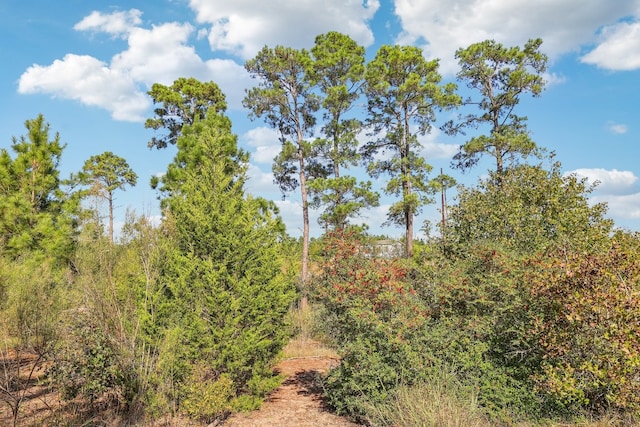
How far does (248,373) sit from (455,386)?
14.0 feet

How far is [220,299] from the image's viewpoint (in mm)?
7973

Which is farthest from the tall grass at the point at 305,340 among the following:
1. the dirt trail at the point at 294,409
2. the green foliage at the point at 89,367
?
the green foliage at the point at 89,367

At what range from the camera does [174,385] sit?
7.72 m

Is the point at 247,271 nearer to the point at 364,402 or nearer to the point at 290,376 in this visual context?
the point at 364,402

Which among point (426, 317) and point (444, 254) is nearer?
point (426, 317)

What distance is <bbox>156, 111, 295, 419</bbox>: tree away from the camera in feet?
25.1

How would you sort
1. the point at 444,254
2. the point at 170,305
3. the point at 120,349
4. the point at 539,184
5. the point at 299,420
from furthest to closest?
the point at 444,254
the point at 539,184
the point at 299,420
the point at 170,305
the point at 120,349

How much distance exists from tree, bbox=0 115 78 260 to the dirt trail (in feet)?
25.7

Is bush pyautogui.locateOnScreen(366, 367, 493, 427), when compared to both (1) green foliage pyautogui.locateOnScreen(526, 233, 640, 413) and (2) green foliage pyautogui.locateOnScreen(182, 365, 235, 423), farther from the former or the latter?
(2) green foliage pyautogui.locateOnScreen(182, 365, 235, 423)

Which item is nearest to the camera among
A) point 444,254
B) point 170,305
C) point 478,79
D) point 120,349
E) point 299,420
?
point 120,349

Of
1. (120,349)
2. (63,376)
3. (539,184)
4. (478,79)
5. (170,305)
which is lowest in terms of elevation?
(63,376)

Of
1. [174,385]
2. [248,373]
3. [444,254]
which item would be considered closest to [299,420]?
[248,373]

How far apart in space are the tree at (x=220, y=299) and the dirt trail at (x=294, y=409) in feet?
1.09

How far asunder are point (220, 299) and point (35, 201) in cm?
836
